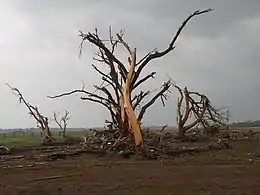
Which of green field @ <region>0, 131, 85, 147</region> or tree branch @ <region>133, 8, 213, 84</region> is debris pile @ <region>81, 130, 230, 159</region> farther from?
green field @ <region>0, 131, 85, 147</region>

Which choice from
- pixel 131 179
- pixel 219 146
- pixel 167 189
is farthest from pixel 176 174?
pixel 219 146

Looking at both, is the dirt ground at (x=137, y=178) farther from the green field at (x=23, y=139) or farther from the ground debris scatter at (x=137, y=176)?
the green field at (x=23, y=139)

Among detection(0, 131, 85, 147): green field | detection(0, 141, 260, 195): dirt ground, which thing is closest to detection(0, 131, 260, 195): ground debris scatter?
detection(0, 141, 260, 195): dirt ground

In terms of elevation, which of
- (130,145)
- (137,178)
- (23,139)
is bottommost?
(137,178)

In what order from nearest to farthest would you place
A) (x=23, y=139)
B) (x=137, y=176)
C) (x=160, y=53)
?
1. (x=137, y=176)
2. (x=160, y=53)
3. (x=23, y=139)

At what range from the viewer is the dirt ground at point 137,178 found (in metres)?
9.75

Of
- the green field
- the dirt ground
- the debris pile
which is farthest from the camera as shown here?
the green field

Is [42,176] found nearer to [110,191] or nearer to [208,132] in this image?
[110,191]

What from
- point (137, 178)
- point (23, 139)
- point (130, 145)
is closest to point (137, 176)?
point (137, 178)

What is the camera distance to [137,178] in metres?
11.2

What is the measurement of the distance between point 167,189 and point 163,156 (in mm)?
7723

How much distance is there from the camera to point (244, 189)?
9516 mm

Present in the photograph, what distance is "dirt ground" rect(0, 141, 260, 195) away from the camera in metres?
9.75

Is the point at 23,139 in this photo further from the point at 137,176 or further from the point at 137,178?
the point at 137,178
